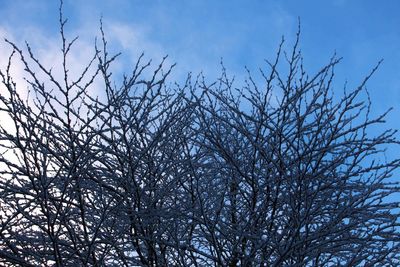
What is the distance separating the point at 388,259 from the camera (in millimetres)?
4633

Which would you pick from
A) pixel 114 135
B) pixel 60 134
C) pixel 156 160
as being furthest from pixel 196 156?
pixel 60 134

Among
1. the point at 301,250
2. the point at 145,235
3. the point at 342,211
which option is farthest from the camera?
the point at 145,235

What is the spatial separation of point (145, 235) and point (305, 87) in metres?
1.90

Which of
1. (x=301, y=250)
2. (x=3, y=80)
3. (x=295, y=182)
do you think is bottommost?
(x=301, y=250)

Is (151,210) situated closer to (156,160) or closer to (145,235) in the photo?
(145,235)

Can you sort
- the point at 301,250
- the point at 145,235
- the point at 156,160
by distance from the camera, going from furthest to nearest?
the point at 156,160
the point at 145,235
the point at 301,250

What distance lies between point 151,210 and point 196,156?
4.07 ft

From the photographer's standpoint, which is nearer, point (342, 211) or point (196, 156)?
point (342, 211)

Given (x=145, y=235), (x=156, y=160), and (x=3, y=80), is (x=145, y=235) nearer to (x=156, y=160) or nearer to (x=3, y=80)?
(x=156, y=160)

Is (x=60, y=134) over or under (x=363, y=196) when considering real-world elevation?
over

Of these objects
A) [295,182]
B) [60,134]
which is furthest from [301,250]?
[60,134]

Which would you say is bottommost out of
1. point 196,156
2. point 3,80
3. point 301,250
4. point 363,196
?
point 301,250

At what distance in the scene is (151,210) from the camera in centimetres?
411

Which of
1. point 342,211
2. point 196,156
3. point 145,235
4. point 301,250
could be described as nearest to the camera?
point 342,211
